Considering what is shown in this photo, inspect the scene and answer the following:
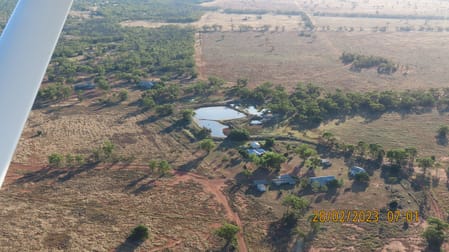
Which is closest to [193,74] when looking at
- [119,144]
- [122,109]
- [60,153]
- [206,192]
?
[122,109]

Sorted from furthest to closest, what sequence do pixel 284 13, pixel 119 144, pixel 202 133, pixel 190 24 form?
pixel 284 13 → pixel 190 24 → pixel 202 133 → pixel 119 144

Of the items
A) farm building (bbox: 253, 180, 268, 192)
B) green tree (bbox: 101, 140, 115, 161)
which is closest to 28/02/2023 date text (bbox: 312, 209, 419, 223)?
farm building (bbox: 253, 180, 268, 192)

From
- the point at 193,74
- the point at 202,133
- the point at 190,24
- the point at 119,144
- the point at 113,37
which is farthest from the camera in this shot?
the point at 190,24

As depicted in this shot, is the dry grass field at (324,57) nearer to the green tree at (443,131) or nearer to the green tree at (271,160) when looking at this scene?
the green tree at (443,131)

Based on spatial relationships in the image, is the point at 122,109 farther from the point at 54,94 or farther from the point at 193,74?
the point at 193,74

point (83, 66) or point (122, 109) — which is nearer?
point (122, 109)
